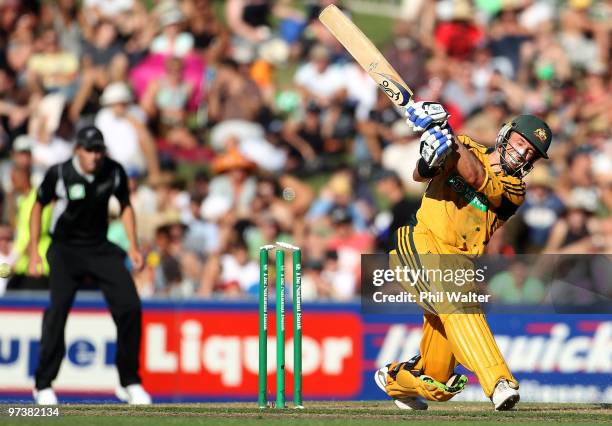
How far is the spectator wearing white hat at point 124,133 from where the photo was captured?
51.1 ft

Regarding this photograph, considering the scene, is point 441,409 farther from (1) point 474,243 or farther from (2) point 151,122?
(2) point 151,122

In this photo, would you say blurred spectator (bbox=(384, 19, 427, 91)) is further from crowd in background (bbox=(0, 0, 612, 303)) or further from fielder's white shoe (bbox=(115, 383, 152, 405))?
fielder's white shoe (bbox=(115, 383, 152, 405))

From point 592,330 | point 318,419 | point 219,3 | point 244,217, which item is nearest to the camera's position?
point 318,419

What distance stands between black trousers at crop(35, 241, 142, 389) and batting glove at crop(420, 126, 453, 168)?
10.4ft

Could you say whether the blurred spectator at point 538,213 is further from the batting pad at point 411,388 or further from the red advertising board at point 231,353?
the batting pad at point 411,388

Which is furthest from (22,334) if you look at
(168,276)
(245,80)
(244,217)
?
(245,80)

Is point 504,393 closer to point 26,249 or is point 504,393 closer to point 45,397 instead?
point 45,397

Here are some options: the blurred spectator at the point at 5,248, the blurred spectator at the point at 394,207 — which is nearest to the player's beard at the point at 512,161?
the blurred spectator at the point at 394,207

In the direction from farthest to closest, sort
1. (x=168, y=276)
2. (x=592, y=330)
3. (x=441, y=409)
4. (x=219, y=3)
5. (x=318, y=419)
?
(x=219, y=3)
(x=168, y=276)
(x=592, y=330)
(x=441, y=409)
(x=318, y=419)

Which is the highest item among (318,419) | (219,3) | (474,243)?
(219,3)

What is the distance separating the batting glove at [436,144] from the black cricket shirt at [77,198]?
3.32 metres

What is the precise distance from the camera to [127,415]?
903cm

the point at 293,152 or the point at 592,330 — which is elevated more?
the point at 293,152

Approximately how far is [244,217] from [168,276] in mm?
1351
